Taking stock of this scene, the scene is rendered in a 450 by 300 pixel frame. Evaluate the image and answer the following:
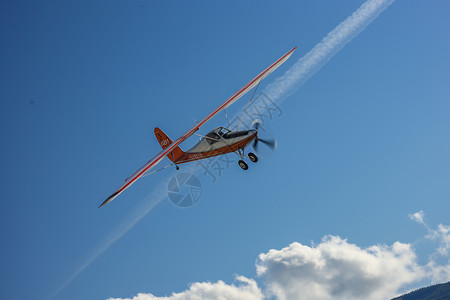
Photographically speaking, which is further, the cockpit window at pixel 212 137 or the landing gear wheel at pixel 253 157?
the cockpit window at pixel 212 137

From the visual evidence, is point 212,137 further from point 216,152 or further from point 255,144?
point 255,144

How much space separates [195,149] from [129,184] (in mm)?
8982

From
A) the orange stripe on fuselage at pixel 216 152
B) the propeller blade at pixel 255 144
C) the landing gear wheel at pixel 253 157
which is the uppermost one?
the orange stripe on fuselage at pixel 216 152

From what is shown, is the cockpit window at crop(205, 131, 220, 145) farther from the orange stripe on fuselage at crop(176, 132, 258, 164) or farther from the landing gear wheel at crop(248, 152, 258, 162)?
the landing gear wheel at crop(248, 152, 258, 162)

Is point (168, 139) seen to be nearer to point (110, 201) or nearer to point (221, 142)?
point (221, 142)

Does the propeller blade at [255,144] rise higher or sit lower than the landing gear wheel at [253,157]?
higher

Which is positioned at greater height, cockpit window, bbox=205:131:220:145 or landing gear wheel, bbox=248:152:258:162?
cockpit window, bbox=205:131:220:145

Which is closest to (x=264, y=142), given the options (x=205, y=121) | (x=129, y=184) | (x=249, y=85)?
(x=205, y=121)

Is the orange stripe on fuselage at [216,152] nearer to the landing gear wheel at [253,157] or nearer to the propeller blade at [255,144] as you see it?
the propeller blade at [255,144]

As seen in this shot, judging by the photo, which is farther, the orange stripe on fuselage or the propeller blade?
the propeller blade

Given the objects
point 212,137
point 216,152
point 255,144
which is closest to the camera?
point 255,144

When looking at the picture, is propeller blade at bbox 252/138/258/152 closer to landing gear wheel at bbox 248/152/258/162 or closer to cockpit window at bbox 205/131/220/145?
landing gear wheel at bbox 248/152/258/162

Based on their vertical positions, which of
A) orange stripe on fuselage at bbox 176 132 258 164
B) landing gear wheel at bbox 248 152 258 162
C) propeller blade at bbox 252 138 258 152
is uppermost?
orange stripe on fuselage at bbox 176 132 258 164

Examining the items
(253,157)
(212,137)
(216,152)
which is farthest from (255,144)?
(212,137)
